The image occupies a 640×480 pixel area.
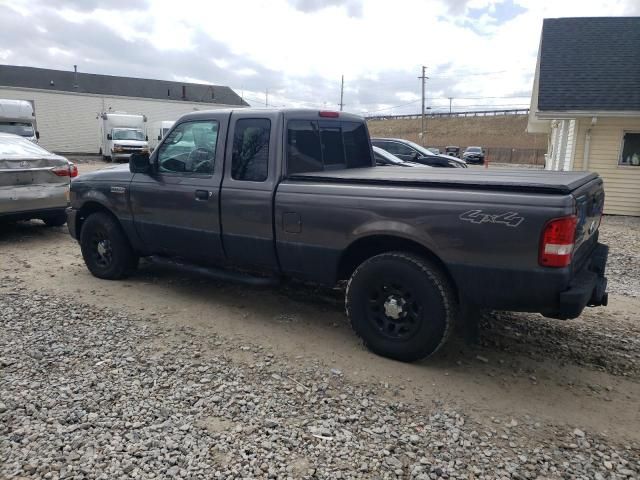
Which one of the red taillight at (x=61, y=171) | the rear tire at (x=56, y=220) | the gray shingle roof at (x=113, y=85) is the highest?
the gray shingle roof at (x=113, y=85)

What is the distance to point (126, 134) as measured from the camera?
30531 millimetres

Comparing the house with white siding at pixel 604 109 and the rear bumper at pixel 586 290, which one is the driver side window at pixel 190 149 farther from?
the house with white siding at pixel 604 109

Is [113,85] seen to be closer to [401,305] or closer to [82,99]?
[82,99]

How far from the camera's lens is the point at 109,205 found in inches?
217

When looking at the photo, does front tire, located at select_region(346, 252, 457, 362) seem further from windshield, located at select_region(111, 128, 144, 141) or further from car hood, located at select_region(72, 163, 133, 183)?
windshield, located at select_region(111, 128, 144, 141)

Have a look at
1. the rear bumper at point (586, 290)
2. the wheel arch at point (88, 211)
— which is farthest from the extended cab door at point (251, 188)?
the rear bumper at point (586, 290)

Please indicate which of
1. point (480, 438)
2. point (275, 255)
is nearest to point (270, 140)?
point (275, 255)

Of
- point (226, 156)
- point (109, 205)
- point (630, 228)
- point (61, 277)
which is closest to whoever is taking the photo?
point (226, 156)

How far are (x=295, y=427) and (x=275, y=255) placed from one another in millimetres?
1697

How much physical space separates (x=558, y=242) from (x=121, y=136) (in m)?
31.3

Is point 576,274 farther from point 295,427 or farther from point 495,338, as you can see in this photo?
point 295,427

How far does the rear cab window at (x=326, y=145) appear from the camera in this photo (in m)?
4.44

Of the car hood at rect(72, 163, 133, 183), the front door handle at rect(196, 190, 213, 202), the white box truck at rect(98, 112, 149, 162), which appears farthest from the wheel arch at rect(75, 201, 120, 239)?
the white box truck at rect(98, 112, 149, 162)

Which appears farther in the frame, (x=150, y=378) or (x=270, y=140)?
(x=270, y=140)
